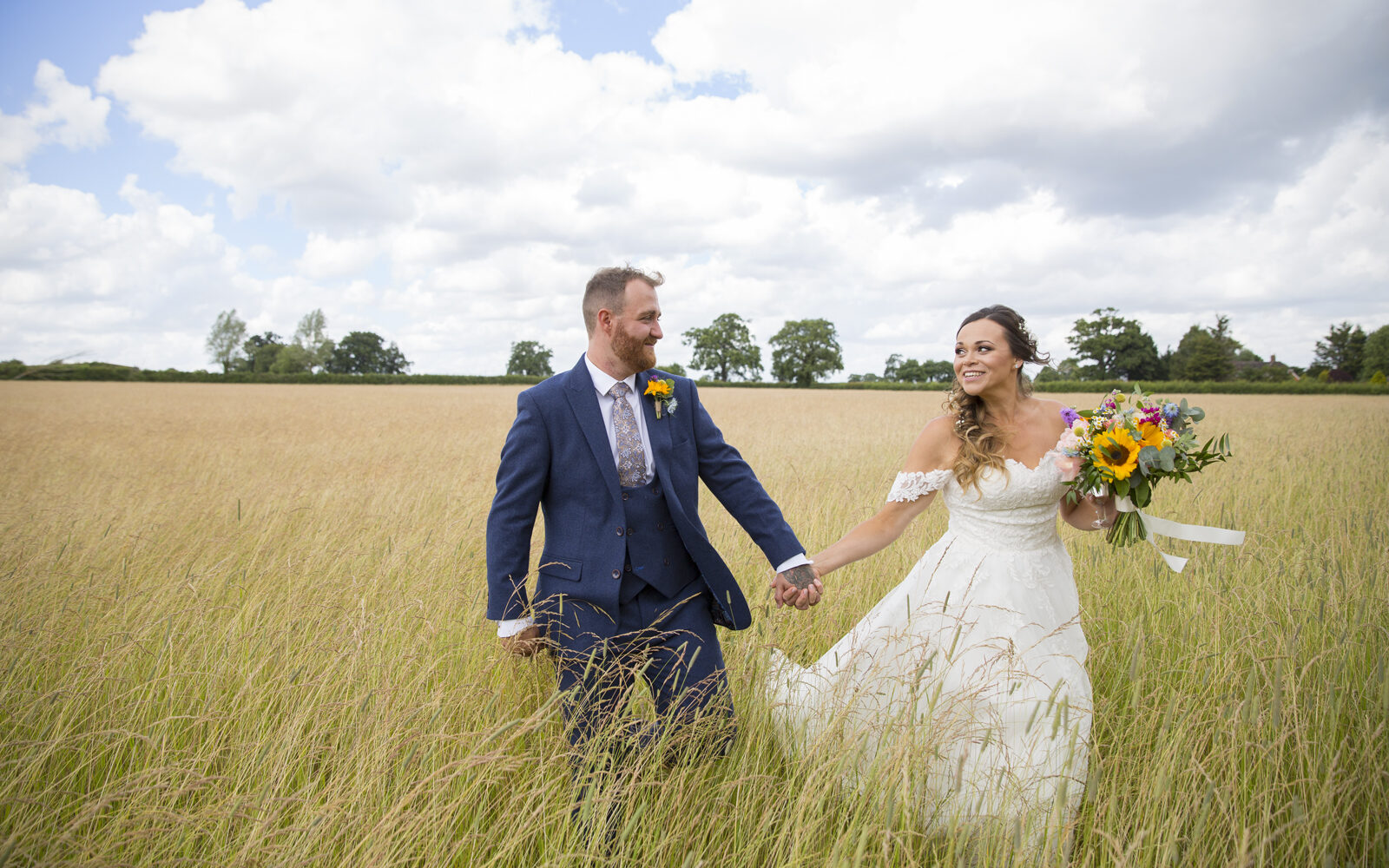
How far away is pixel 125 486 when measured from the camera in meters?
6.95

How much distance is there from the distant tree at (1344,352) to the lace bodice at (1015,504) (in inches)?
4051

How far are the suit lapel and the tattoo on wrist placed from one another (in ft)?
2.65

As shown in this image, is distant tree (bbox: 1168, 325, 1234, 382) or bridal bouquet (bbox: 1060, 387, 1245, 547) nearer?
bridal bouquet (bbox: 1060, 387, 1245, 547)

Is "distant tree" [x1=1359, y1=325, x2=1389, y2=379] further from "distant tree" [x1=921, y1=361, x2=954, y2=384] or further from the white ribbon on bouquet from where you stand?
the white ribbon on bouquet

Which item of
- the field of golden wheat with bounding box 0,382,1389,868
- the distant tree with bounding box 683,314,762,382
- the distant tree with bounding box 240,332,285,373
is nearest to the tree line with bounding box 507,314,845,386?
the distant tree with bounding box 683,314,762,382

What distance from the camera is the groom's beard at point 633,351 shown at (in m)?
2.59

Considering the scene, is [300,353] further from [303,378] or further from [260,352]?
[303,378]

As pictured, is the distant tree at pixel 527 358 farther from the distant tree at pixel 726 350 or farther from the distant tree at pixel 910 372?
the distant tree at pixel 910 372

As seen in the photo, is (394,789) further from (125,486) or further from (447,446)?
(447,446)

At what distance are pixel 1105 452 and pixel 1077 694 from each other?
0.99 meters

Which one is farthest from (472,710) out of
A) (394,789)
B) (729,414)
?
(729,414)

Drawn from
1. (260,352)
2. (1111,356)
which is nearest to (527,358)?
(260,352)

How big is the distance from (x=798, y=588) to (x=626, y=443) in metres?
0.93

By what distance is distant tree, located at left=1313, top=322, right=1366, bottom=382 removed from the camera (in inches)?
3076
